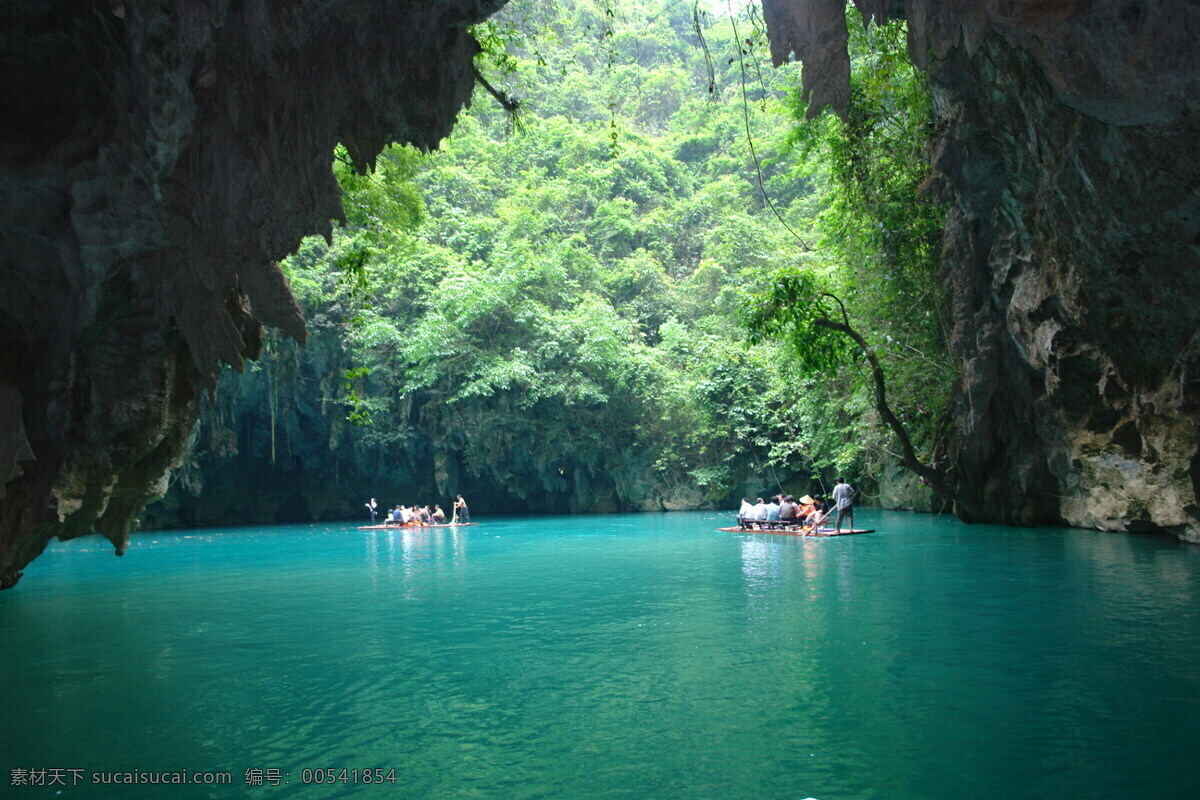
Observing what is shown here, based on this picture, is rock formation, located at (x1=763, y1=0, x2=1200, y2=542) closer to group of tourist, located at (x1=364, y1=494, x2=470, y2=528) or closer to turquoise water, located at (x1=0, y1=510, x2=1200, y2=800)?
turquoise water, located at (x1=0, y1=510, x2=1200, y2=800)

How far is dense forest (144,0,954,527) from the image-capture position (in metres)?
18.8

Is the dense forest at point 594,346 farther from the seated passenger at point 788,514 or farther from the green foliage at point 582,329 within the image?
the seated passenger at point 788,514

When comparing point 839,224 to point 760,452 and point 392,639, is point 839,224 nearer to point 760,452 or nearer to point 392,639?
point 760,452

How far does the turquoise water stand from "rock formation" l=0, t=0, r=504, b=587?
1996 mm

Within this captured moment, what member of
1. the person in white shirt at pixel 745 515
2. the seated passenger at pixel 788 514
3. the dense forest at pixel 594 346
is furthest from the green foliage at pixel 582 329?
the person in white shirt at pixel 745 515

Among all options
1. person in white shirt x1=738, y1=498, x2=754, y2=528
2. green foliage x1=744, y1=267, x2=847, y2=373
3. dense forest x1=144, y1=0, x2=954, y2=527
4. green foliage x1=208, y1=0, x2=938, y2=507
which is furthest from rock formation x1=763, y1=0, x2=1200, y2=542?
person in white shirt x1=738, y1=498, x2=754, y2=528

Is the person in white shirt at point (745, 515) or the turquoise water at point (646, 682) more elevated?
the person in white shirt at point (745, 515)

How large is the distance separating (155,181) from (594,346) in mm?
27390

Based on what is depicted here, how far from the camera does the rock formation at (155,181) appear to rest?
583 cm

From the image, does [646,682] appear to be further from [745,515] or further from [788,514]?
[745,515]

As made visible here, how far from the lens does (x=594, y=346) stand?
33406 millimetres

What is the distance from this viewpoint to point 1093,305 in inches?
384

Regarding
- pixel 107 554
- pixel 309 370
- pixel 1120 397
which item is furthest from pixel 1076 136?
pixel 309 370

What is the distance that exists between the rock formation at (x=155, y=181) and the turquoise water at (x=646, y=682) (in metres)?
2.00
